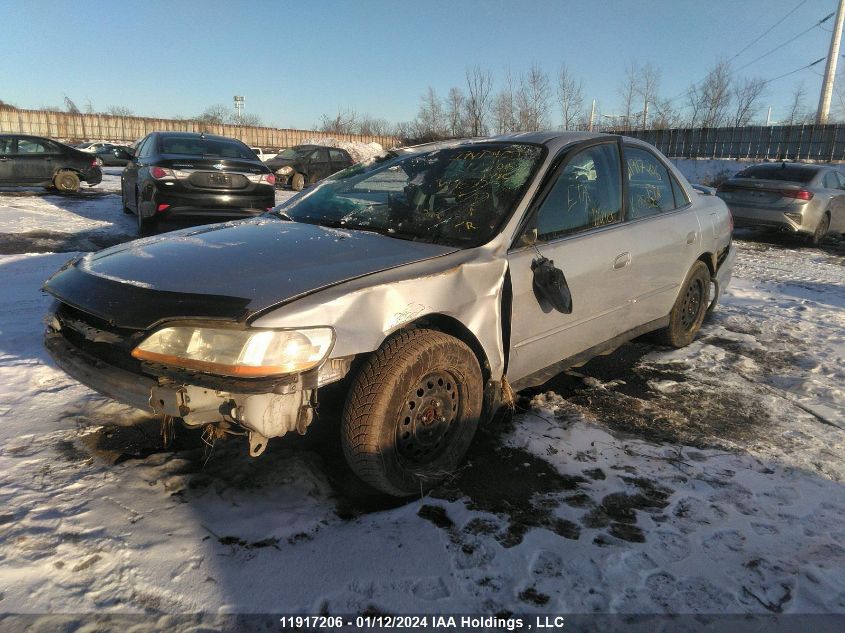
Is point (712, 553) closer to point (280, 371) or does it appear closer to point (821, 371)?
point (280, 371)

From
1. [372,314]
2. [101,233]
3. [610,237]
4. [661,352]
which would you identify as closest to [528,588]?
[372,314]

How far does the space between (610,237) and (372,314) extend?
182 cm

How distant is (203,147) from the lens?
8008 millimetres

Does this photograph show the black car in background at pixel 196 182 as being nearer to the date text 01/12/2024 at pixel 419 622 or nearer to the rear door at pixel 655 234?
the rear door at pixel 655 234

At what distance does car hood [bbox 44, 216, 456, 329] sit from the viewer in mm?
2107

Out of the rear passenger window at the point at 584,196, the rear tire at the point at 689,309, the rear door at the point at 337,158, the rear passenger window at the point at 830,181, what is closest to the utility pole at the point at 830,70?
the rear passenger window at the point at 830,181

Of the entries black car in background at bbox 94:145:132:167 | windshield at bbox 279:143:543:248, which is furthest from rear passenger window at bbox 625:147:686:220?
black car in background at bbox 94:145:132:167

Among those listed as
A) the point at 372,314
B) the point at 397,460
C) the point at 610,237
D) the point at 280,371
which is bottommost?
the point at 397,460

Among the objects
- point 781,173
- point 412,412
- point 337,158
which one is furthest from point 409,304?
point 337,158

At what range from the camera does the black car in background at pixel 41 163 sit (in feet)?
41.8

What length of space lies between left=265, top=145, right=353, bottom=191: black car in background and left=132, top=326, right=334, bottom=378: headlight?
17189mm

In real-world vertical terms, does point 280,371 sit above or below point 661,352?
above

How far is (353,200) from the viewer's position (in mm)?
3334

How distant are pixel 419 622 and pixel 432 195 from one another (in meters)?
2.12
